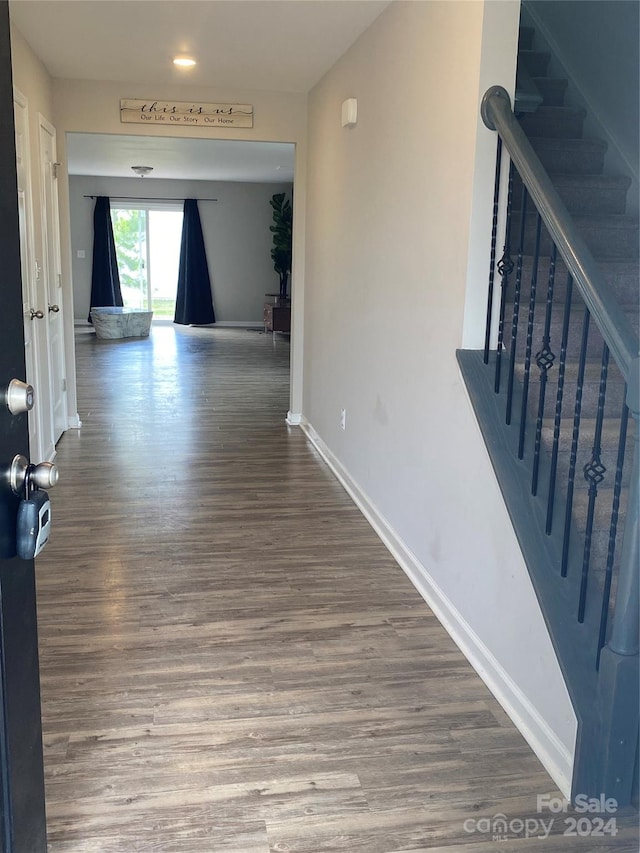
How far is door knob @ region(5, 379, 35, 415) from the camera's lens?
115cm

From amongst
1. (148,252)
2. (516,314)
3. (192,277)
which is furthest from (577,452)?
(148,252)

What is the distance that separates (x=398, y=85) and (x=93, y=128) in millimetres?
2649

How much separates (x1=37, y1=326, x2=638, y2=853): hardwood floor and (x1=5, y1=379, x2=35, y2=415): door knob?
106 centimetres

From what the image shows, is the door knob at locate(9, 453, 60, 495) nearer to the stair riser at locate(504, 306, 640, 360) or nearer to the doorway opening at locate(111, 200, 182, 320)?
the stair riser at locate(504, 306, 640, 360)

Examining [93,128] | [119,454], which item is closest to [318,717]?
[119,454]

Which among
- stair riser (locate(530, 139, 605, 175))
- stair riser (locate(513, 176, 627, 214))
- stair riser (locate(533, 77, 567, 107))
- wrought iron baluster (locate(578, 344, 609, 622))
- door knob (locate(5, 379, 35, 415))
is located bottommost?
wrought iron baluster (locate(578, 344, 609, 622))

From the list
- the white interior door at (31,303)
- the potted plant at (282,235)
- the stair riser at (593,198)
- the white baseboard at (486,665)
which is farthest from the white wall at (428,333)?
the potted plant at (282,235)

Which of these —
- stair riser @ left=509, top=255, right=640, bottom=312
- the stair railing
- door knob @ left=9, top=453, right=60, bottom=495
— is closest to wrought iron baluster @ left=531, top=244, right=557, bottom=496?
the stair railing

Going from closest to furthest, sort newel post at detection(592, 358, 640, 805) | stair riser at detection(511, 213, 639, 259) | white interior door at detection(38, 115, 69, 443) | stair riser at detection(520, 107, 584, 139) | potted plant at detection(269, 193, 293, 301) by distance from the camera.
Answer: newel post at detection(592, 358, 640, 805) < stair riser at detection(511, 213, 639, 259) < stair riser at detection(520, 107, 584, 139) < white interior door at detection(38, 115, 69, 443) < potted plant at detection(269, 193, 293, 301)

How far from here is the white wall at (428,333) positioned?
2.22 meters

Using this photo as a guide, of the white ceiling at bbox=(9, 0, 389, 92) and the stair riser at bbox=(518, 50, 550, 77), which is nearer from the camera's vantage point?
the white ceiling at bbox=(9, 0, 389, 92)

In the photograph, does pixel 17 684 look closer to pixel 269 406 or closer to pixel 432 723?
pixel 432 723

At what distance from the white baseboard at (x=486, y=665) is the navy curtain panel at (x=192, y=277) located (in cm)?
980

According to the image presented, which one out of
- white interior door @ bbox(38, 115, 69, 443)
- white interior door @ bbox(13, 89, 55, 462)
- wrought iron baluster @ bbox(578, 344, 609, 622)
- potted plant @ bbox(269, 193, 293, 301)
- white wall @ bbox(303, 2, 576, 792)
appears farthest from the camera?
potted plant @ bbox(269, 193, 293, 301)
